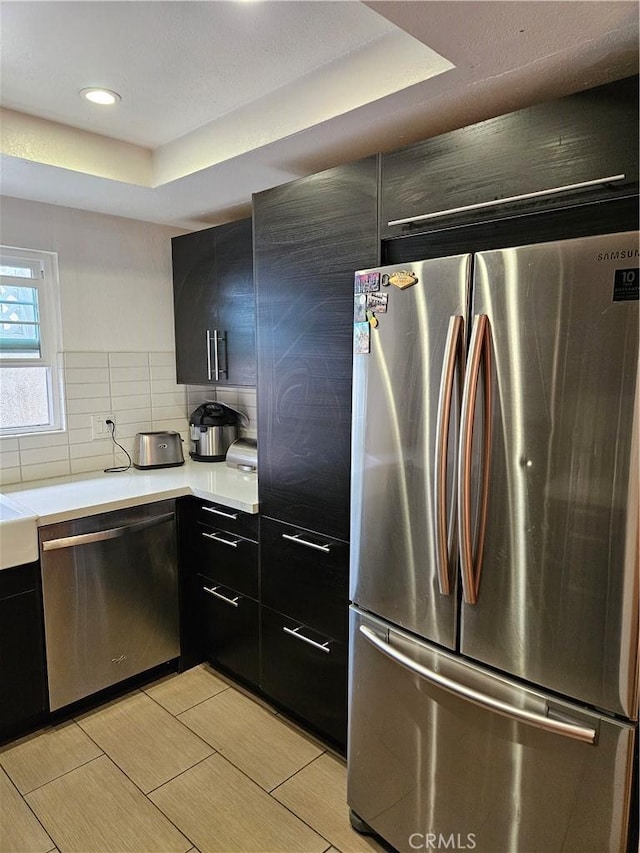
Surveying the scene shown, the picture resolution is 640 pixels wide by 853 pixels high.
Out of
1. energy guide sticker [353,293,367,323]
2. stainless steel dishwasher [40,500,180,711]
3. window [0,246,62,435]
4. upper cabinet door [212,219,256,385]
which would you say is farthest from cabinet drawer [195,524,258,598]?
energy guide sticker [353,293,367,323]

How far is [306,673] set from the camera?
2.14 metres

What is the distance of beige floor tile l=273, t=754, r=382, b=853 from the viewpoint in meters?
1.76

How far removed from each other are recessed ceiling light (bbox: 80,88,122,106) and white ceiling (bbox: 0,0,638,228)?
0.03 meters

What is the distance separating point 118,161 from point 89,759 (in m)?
2.41

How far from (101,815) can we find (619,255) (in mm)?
2274

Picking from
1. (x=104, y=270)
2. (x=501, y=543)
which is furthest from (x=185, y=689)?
(x=104, y=270)

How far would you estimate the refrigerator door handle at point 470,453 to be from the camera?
1313 millimetres

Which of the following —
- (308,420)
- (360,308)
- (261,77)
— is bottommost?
(308,420)

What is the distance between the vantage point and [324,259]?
1.93 m

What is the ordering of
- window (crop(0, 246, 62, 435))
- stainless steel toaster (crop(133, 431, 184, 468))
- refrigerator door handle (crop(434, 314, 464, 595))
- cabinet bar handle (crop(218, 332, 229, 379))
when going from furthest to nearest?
stainless steel toaster (crop(133, 431, 184, 468)), cabinet bar handle (crop(218, 332, 229, 379)), window (crop(0, 246, 62, 435)), refrigerator door handle (crop(434, 314, 464, 595))

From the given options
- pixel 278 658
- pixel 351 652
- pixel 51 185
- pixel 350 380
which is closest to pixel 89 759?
pixel 278 658

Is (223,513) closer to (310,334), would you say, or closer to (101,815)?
(310,334)

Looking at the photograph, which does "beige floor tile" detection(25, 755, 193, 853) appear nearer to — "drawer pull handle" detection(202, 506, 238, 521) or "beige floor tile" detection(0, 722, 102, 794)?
"beige floor tile" detection(0, 722, 102, 794)

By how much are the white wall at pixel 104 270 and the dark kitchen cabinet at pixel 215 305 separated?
0.10m
